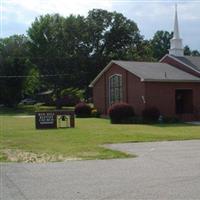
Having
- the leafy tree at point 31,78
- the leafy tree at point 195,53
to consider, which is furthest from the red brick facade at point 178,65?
the leafy tree at point 195,53

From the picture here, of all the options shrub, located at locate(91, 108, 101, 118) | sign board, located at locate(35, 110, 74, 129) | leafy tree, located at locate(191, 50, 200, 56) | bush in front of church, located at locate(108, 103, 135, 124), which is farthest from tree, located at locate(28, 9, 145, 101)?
leafy tree, located at locate(191, 50, 200, 56)

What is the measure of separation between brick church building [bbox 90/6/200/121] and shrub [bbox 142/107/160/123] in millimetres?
1240

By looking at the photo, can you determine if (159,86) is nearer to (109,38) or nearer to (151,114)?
(151,114)

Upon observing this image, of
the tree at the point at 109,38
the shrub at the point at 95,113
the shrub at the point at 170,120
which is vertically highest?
the tree at the point at 109,38

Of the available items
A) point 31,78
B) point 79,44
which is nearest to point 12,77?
point 31,78

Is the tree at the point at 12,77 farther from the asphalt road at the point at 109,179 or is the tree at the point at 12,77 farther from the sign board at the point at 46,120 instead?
the asphalt road at the point at 109,179

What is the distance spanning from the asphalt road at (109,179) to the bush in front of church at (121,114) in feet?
68.6

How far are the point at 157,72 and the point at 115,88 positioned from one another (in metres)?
4.94

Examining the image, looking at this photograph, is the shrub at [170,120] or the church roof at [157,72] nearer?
the shrub at [170,120]

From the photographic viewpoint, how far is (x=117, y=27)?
76.9 meters

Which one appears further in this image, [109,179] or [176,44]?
[176,44]

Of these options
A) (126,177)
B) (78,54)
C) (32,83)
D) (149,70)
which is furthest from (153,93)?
(32,83)

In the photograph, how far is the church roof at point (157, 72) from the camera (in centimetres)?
3794

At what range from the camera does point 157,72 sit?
132ft
